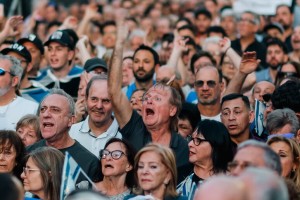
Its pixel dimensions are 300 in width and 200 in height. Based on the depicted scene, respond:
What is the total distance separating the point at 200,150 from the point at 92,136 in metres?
1.56

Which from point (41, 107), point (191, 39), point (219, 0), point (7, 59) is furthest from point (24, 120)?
point (219, 0)

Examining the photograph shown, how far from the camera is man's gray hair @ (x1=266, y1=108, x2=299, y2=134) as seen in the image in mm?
10086

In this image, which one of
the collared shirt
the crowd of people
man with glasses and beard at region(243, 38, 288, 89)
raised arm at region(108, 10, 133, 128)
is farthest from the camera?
man with glasses and beard at region(243, 38, 288, 89)

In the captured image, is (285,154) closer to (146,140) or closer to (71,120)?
(146,140)

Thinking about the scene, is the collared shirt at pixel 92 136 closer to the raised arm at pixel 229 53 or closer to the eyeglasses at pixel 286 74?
the raised arm at pixel 229 53

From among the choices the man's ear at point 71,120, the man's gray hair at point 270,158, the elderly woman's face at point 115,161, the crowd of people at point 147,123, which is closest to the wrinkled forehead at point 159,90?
the crowd of people at point 147,123

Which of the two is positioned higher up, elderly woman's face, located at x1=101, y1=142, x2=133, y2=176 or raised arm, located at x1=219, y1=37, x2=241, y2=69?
raised arm, located at x1=219, y1=37, x2=241, y2=69

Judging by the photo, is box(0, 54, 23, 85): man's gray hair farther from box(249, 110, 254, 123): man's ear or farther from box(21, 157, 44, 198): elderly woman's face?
box(21, 157, 44, 198): elderly woman's face

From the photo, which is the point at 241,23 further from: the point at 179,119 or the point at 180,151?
the point at 180,151

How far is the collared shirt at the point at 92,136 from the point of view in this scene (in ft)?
35.0

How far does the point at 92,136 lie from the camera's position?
10.7 metres

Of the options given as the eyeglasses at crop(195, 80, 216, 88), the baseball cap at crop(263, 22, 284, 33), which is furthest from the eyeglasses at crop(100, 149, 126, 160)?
the baseball cap at crop(263, 22, 284, 33)

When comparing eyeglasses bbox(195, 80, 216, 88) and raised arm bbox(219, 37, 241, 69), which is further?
raised arm bbox(219, 37, 241, 69)

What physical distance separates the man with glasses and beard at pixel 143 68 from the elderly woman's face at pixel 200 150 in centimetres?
378
